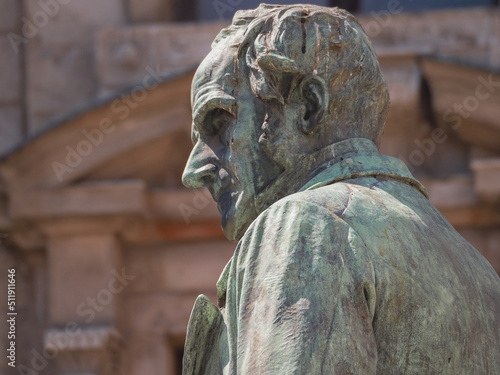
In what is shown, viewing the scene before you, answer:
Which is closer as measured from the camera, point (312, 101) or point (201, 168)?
point (312, 101)

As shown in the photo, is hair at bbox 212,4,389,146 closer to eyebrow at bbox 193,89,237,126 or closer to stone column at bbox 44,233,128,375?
eyebrow at bbox 193,89,237,126

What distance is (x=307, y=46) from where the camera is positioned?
250 centimetres

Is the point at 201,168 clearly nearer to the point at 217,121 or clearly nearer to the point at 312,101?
the point at 217,121

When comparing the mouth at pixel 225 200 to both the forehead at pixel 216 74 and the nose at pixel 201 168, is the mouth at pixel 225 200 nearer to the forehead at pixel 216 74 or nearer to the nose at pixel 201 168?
the nose at pixel 201 168

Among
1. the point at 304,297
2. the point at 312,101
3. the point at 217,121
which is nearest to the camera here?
the point at 304,297

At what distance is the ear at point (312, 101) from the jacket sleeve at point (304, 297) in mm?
230

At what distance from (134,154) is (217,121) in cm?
519

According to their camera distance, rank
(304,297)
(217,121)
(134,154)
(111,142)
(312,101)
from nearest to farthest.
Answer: (304,297)
(312,101)
(217,121)
(111,142)
(134,154)

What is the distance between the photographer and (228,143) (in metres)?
2.57

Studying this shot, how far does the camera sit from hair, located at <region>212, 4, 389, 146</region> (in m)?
2.50

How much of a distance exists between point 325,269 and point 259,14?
0.53m

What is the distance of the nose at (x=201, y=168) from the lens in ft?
8.55

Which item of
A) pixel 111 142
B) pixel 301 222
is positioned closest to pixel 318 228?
pixel 301 222

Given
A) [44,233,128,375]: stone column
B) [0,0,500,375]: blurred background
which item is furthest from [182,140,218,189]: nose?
[44,233,128,375]: stone column
